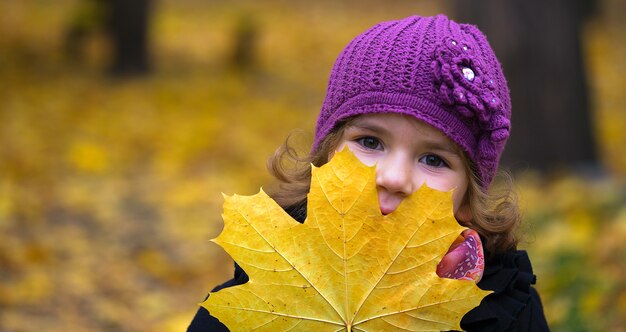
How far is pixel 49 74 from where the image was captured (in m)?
9.81

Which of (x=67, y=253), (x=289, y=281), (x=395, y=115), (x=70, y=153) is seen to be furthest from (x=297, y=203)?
(x=70, y=153)

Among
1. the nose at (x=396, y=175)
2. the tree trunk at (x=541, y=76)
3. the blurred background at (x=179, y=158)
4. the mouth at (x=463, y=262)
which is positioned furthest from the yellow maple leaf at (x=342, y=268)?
the tree trunk at (x=541, y=76)

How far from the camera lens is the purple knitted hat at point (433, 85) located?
6.47 ft

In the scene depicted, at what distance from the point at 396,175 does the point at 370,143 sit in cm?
18

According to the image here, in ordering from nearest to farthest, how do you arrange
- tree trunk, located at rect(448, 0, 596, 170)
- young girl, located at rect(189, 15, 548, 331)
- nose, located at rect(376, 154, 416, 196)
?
nose, located at rect(376, 154, 416, 196) → young girl, located at rect(189, 15, 548, 331) → tree trunk, located at rect(448, 0, 596, 170)

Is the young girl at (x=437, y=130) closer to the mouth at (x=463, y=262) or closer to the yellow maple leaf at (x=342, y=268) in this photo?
the mouth at (x=463, y=262)

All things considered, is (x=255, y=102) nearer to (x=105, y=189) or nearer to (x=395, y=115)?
(x=105, y=189)

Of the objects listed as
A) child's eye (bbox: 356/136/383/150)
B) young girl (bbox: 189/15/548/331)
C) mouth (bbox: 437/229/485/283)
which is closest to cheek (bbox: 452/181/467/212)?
young girl (bbox: 189/15/548/331)

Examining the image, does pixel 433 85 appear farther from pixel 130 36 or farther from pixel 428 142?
pixel 130 36

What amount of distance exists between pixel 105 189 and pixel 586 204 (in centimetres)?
346

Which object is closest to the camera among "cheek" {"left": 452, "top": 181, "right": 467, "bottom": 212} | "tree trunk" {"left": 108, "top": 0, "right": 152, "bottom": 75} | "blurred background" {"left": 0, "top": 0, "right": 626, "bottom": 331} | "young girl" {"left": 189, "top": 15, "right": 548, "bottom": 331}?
"young girl" {"left": 189, "top": 15, "right": 548, "bottom": 331}

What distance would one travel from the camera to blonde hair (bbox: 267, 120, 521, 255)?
2143mm

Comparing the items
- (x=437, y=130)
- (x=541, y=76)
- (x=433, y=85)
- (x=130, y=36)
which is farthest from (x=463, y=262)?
(x=130, y=36)

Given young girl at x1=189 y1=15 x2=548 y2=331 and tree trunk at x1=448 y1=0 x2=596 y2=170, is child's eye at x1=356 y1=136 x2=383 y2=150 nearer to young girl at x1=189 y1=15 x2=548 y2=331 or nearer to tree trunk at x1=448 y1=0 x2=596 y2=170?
young girl at x1=189 y1=15 x2=548 y2=331
